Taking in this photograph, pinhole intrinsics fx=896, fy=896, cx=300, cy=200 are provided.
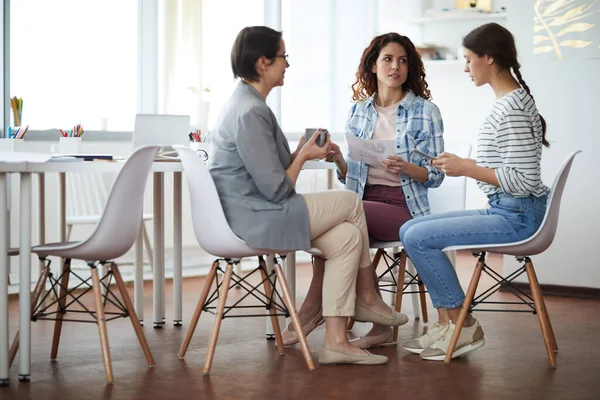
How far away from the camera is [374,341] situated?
3551mm

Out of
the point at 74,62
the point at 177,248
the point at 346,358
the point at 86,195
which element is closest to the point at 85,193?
the point at 86,195

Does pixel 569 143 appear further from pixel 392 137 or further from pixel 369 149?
pixel 369 149

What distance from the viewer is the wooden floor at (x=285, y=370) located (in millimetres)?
2850

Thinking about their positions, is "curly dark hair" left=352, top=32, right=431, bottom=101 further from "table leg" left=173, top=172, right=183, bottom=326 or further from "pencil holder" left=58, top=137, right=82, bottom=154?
"pencil holder" left=58, top=137, right=82, bottom=154

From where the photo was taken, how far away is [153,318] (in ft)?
13.5

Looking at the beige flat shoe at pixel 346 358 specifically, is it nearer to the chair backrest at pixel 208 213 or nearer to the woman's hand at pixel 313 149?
the chair backrest at pixel 208 213

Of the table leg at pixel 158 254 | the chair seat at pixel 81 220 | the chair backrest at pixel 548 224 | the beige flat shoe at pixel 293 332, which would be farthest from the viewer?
the chair seat at pixel 81 220

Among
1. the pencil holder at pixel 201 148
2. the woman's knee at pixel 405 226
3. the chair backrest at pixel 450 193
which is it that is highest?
the pencil holder at pixel 201 148

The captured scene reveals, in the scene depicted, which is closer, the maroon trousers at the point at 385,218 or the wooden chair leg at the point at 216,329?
the wooden chair leg at the point at 216,329

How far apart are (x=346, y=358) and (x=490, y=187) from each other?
32.6 inches

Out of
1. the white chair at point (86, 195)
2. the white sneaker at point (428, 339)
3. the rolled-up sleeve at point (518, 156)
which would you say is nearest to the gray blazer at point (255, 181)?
the white sneaker at point (428, 339)

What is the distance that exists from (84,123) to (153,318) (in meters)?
1.77

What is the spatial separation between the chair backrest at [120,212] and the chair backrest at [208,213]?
0.53 feet

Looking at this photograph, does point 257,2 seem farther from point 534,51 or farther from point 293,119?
point 534,51
